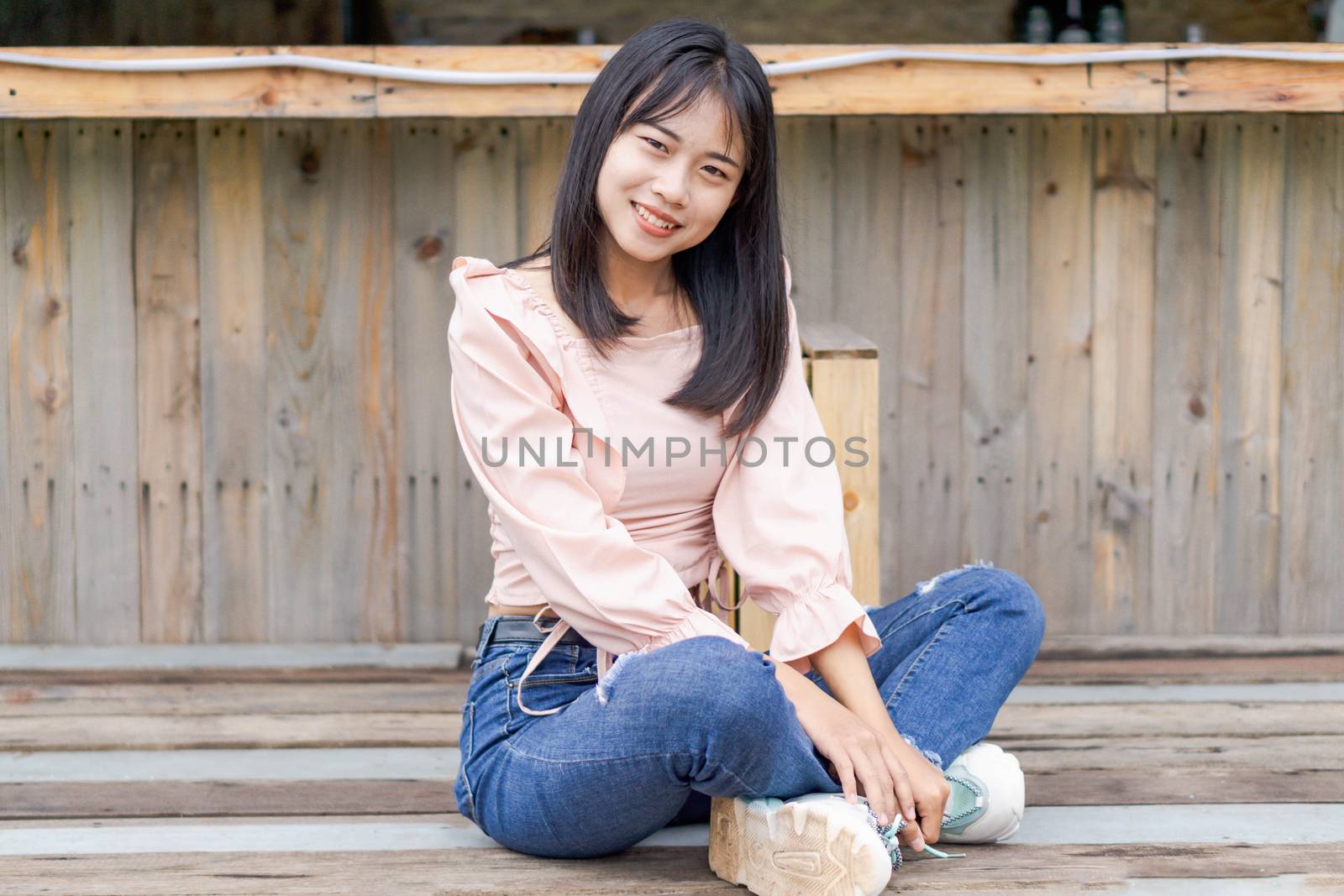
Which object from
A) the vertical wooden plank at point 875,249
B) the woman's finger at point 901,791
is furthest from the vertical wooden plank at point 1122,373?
the woman's finger at point 901,791

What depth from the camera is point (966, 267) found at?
244 centimetres

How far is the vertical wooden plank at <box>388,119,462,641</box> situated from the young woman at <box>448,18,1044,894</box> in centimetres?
90

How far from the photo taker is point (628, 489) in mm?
1476

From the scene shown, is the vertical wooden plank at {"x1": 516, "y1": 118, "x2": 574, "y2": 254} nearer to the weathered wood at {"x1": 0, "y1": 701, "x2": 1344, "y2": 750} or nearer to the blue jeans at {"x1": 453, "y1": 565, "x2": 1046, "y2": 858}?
the weathered wood at {"x1": 0, "y1": 701, "x2": 1344, "y2": 750}

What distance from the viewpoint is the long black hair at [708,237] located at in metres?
1.37

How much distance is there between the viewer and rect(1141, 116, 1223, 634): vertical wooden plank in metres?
2.41

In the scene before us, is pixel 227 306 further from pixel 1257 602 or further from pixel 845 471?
pixel 1257 602

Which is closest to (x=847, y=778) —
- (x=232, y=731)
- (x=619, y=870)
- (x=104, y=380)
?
(x=619, y=870)

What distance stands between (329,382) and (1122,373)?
1.45m

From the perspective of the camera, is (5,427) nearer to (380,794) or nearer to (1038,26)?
(380,794)

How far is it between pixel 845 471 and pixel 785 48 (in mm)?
680

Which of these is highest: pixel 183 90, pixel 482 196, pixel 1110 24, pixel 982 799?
pixel 1110 24

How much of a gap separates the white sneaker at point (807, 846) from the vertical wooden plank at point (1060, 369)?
1.27 m

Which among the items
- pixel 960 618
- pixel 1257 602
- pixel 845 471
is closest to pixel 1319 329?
pixel 1257 602
